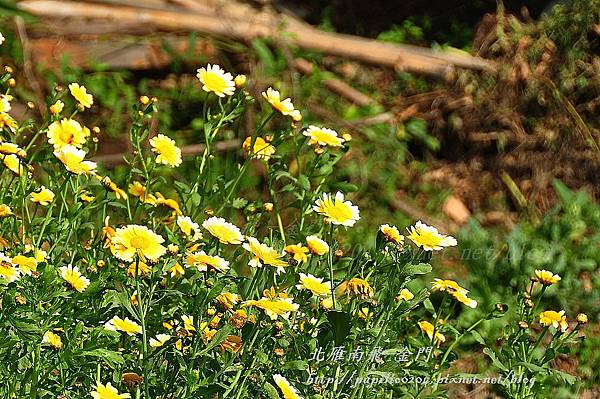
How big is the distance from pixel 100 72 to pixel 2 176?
2.42m

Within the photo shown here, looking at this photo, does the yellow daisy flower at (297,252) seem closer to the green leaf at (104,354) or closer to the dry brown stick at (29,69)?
the green leaf at (104,354)

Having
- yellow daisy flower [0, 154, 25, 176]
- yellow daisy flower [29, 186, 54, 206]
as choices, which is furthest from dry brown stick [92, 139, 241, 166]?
yellow daisy flower [0, 154, 25, 176]

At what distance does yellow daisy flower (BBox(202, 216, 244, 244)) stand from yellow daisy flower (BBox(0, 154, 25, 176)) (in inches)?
18.1

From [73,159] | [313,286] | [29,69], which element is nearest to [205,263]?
[313,286]

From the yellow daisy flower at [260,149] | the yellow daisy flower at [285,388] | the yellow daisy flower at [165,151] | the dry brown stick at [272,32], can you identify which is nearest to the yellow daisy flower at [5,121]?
the yellow daisy flower at [165,151]

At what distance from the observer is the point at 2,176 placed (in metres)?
2.34

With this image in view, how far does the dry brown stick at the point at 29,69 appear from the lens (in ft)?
14.7

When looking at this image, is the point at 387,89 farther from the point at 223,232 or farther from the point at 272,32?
the point at 223,232

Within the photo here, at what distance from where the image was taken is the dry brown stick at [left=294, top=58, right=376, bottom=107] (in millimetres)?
4781

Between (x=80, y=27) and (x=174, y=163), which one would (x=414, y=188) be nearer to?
(x=80, y=27)

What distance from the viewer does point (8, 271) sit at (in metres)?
1.75

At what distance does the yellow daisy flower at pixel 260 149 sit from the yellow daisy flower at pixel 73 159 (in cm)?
39

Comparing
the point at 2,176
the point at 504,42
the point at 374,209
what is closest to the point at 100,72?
the point at 374,209

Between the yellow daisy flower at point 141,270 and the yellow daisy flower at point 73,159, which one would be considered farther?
the yellow daisy flower at point 73,159
